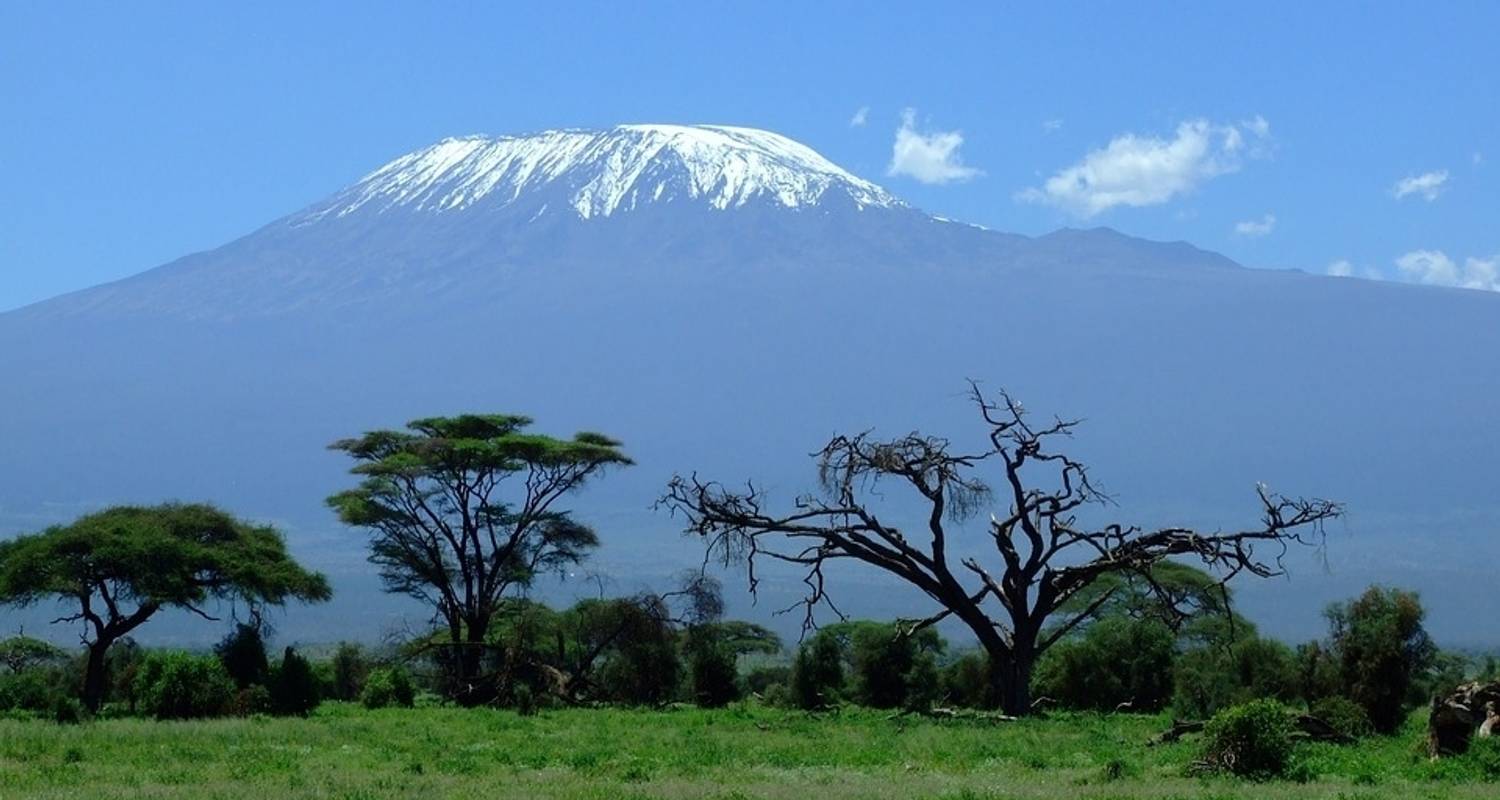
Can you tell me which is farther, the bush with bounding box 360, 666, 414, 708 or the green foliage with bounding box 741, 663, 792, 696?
the green foliage with bounding box 741, 663, 792, 696

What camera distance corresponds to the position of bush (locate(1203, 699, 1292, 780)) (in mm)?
21984

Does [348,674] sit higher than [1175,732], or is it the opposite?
[348,674]

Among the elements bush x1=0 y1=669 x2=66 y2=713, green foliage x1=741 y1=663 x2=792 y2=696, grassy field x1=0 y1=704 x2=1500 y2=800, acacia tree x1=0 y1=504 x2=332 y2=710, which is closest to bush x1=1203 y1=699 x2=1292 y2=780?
grassy field x1=0 y1=704 x2=1500 y2=800

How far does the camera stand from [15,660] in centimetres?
5322

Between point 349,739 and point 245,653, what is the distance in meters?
9.80

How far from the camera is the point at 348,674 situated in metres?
49.1

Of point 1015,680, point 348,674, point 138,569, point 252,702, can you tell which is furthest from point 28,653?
point 1015,680

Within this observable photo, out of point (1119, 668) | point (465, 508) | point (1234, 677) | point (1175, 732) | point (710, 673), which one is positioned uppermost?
point (465, 508)

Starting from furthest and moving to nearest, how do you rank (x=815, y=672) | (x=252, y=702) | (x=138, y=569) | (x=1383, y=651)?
(x=815, y=672) → (x=138, y=569) → (x=252, y=702) → (x=1383, y=651)

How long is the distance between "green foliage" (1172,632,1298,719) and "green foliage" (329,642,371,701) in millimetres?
21298

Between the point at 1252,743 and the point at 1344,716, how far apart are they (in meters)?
5.69

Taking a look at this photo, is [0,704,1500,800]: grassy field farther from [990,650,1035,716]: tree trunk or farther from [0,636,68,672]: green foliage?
[0,636,68,672]: green foliage

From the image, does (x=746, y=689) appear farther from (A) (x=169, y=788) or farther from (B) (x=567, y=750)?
(A) (x=169, y=788)

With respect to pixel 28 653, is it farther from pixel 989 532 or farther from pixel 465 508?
pixel 989 532
